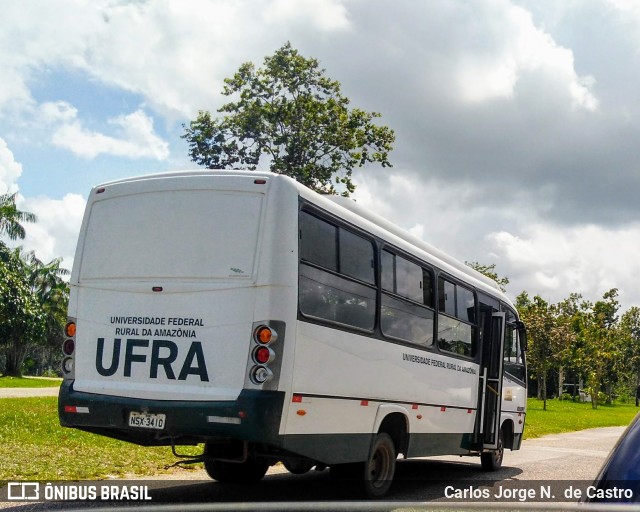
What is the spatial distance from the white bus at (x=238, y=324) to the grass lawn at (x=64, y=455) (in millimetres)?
1512

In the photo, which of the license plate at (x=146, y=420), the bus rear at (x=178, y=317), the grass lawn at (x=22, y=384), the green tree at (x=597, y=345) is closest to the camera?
the bus rear at (x=178, y=317)

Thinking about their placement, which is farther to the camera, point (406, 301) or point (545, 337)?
point (545, 337)

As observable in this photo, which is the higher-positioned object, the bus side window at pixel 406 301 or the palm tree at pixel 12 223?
the palm tree at pixel 12 223

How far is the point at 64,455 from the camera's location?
450 inches

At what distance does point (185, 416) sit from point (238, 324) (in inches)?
36.7

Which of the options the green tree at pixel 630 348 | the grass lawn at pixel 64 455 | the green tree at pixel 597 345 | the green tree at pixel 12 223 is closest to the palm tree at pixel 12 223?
the green tree at pixel 12 223

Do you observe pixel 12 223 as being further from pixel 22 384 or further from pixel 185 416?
pixel 185 416

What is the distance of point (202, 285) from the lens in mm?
7613

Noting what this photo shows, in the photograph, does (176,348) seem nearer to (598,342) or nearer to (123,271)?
(123,271)

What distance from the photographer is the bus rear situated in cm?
727

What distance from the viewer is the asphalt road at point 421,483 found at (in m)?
8.71

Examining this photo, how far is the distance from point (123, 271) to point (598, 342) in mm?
66133

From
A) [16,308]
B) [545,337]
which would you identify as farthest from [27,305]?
[545,337]

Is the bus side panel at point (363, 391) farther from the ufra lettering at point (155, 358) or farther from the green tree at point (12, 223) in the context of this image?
the green tree at point (12, 223)
